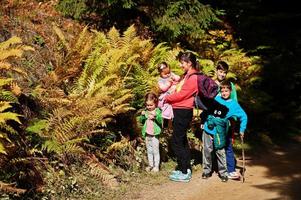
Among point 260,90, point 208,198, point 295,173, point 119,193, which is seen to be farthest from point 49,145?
point 260,90

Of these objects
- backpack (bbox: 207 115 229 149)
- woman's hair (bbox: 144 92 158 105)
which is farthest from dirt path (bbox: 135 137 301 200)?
woman's hair (bbox: 144 92 158 105)

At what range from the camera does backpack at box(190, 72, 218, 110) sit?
27.0ft

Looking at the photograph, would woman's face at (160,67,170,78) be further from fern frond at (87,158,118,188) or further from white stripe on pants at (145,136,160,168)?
fern frond at (87,158,118,188)

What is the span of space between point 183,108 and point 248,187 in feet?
5.68

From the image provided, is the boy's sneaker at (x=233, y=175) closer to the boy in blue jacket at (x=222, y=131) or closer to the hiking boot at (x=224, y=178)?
the boy in blue jacket at (x=222, y=131)

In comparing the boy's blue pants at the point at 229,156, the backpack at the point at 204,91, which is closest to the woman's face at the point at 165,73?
the backpack at the point at 204,91

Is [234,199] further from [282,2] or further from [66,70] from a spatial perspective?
[282,2]

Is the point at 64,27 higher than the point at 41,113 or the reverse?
higher

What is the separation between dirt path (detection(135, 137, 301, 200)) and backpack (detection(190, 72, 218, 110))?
1371 millimetres

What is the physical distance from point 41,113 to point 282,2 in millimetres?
10152

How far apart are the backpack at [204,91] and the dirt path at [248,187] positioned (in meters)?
1.37

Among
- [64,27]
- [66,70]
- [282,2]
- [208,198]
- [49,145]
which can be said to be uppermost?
[282,2]

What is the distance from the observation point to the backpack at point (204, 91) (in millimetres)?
8242

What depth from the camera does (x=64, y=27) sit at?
11781mm
